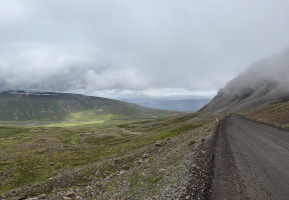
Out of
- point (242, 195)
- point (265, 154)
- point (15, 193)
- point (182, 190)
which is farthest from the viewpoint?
point (15, 193)

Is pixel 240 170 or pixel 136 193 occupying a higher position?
pixel 240 170

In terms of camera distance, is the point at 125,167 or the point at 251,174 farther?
the point at 125,167

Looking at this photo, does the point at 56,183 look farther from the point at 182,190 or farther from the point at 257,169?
the point at 257,169

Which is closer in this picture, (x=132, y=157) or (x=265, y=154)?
(x=265, y=154)

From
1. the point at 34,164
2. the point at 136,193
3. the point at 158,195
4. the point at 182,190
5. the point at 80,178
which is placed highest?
the point at 182,190

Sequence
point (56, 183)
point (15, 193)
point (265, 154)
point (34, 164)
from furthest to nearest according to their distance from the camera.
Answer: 1. point (34, 164)
2. point (56, 183)
3. point (15, 193)
4. point (265, 154)

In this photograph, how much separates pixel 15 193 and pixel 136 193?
21226 mm

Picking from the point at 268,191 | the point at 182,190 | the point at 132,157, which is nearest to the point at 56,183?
the point at 132,157

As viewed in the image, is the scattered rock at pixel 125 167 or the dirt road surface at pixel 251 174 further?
the scattered rock at pixel 125 167

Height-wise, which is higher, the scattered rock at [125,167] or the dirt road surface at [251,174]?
the dirt road surface at [251,174]

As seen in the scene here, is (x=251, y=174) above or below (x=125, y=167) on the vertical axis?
above

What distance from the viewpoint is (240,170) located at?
1600 cm

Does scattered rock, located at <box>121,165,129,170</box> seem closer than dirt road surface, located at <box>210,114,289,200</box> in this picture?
No

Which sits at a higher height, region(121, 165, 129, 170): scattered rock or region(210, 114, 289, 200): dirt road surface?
region(210, 114, 289, 200): dirt road surface
